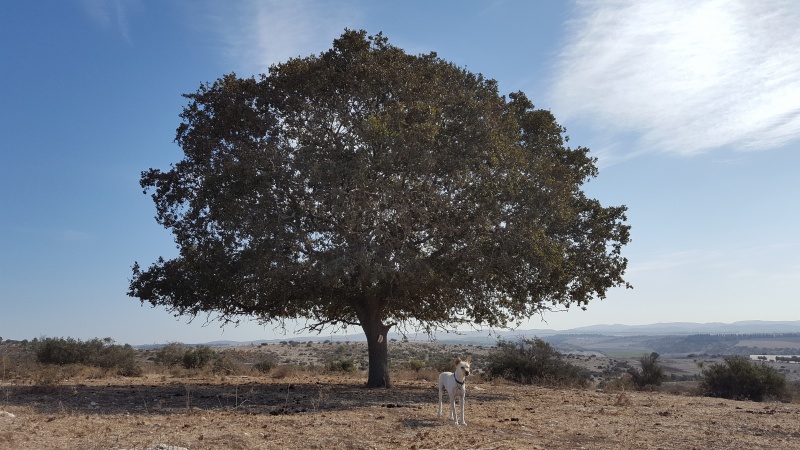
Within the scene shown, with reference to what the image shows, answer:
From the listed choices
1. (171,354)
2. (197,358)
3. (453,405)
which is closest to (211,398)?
(453,405)

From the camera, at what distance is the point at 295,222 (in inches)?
651

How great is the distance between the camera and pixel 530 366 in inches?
1062

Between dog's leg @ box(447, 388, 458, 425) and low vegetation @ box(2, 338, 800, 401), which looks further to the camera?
low vegetation @ box(2, 338, 800, 401)

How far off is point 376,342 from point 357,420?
728cm

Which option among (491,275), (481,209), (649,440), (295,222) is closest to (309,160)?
(295,222)

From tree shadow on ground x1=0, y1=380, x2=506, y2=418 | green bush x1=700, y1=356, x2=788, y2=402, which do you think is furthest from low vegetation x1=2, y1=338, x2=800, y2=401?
tree shadow on ground x1=0, y1=380, x2=506, y2=418

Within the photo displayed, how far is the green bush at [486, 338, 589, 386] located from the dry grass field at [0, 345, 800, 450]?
5187 mm

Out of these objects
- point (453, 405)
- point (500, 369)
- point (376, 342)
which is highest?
point (376, 342)

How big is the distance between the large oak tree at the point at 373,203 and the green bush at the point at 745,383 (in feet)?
32.2

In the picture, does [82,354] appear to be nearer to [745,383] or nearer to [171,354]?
[171,354]

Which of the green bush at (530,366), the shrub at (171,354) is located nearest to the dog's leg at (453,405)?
the green bush at (530,366)

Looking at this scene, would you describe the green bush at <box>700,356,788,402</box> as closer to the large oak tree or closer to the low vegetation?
the low vegetation

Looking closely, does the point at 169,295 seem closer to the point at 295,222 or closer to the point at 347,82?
the point at 295,222

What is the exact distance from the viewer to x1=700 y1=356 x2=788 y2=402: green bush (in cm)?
2547
